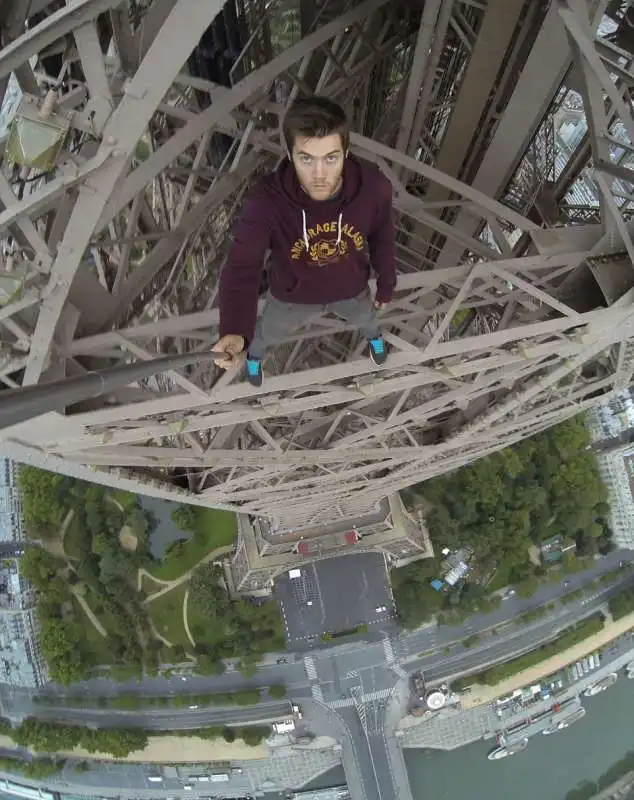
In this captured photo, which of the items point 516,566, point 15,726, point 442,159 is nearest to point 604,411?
point 516,566

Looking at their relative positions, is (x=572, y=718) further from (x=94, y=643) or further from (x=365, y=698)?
(x=94, y=643)

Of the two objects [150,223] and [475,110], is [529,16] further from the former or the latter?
[150,223]

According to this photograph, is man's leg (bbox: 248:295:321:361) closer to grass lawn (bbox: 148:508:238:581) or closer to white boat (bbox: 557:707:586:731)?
grass lawn (bbox: 148:508:238:581)

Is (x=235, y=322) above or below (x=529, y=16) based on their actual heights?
below

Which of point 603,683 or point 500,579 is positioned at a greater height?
point 500,579

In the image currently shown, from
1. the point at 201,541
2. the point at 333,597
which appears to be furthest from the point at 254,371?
the point at 333,597
